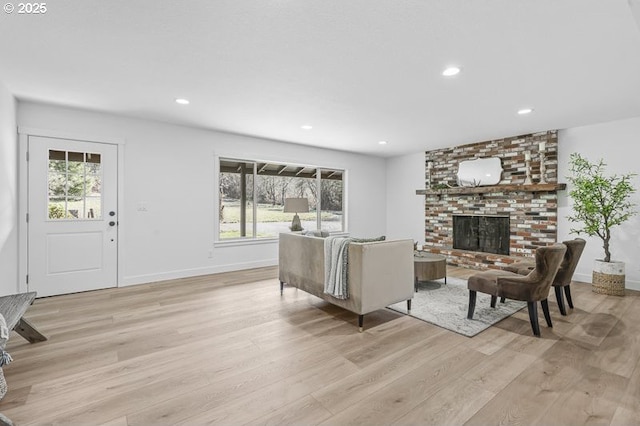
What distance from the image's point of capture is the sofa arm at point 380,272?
2.86m

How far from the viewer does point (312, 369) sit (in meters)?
2.20

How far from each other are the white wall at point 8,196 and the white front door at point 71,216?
0.18 meters

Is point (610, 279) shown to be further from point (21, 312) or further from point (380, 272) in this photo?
point (21, 312)

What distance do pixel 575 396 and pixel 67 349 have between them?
12.1ft

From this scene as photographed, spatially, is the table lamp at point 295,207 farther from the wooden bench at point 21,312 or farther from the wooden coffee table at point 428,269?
the wooden bench at point 21,312

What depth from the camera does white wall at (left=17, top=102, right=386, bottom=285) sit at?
4203 millimetres

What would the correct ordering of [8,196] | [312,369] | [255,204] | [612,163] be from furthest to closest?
1. [255,204]
2. [612,163]
3. [8,196]
4. [312,369]

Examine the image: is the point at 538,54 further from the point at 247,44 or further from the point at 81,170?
the point at 81,170

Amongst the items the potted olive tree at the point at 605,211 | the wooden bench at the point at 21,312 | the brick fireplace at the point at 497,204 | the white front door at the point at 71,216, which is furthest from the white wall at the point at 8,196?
the potted olive tree at the point at 605,211

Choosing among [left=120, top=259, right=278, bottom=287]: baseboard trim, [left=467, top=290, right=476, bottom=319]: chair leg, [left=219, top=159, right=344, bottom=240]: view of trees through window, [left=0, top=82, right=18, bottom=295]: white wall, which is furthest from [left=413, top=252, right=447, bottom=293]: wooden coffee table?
[left=0, top=82, right=18, bottom=295]: white wall

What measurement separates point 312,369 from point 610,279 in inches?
168

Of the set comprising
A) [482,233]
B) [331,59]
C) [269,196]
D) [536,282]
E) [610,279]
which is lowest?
[610,279]

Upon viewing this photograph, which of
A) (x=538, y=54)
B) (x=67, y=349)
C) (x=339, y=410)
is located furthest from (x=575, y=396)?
(x=67, y=349)

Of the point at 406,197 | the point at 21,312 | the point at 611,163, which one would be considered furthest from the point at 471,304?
the point at 406,197
